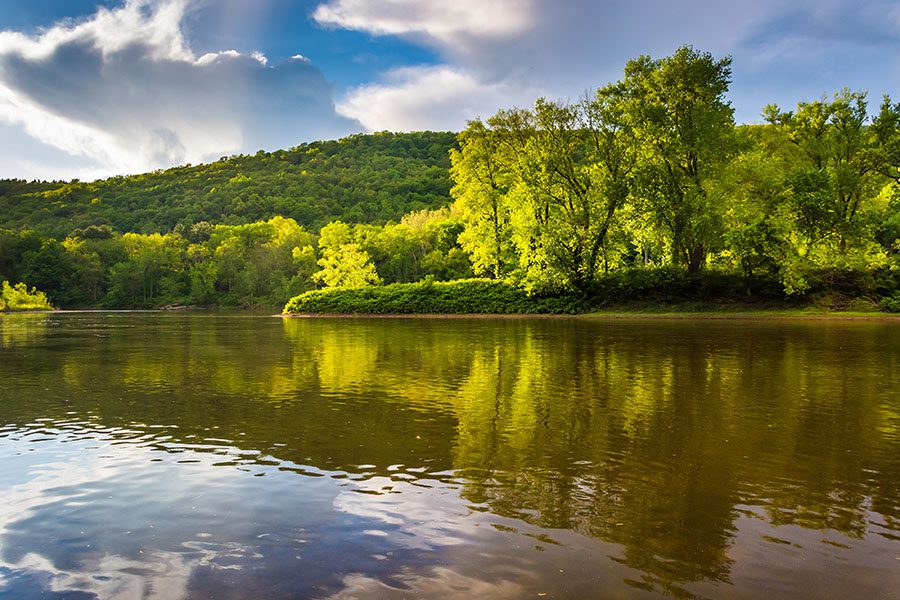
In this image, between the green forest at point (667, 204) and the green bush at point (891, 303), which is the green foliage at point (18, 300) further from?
the green bush at point (891, 303)

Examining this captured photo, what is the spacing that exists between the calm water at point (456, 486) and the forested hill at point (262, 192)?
93026 mm

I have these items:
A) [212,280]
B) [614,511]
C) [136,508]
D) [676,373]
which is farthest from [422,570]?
[212,280]

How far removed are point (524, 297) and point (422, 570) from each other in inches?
1573

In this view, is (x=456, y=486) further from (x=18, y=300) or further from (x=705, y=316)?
(x=18, y=300)

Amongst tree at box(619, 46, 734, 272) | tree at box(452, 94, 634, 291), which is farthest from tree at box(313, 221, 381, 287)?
tree at box(619, 46, 734, 272)

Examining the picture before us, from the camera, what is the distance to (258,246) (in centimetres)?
10269

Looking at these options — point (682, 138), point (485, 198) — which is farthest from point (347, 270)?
point (682, 138)

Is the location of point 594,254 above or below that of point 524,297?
above

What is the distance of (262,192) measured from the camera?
125 m

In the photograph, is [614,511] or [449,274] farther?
[449,274]

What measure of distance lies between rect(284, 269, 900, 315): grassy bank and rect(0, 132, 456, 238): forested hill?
185ft

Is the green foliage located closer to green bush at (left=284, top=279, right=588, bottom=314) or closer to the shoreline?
green bush at (left=284, top=279, right=588, bottom=314)

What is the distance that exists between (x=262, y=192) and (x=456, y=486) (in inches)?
5050

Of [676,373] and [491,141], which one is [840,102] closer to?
[491,141]
